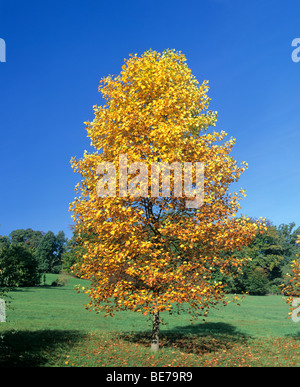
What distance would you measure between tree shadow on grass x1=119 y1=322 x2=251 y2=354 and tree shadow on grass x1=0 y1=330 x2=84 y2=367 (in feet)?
9.71

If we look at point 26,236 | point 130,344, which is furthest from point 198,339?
point 26,236

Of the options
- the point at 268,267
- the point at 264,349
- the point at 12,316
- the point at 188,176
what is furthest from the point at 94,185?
the point at 268,267

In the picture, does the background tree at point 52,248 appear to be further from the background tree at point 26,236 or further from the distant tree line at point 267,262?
the distant tree line at point 267,262

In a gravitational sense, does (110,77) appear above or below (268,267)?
above

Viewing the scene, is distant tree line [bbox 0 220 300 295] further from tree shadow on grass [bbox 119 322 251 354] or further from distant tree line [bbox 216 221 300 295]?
tree shadow on grass [bbox 119 322 251 354]

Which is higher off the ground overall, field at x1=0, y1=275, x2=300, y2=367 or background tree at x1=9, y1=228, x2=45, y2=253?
background tree at x1=9, y1=228, x2=45, y2=253

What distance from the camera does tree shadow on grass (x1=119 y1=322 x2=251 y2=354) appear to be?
14.8 meters

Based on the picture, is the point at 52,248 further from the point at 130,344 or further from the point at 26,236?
the point at 130,344

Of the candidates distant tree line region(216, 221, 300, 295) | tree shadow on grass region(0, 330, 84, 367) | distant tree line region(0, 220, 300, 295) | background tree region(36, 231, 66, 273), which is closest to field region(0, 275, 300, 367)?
tree shadow on grass region(0, 330, 84, 367)

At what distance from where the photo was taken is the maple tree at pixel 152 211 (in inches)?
439

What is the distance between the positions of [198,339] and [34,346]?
7912mm

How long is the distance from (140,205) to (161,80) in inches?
189

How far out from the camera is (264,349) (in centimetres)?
1566
